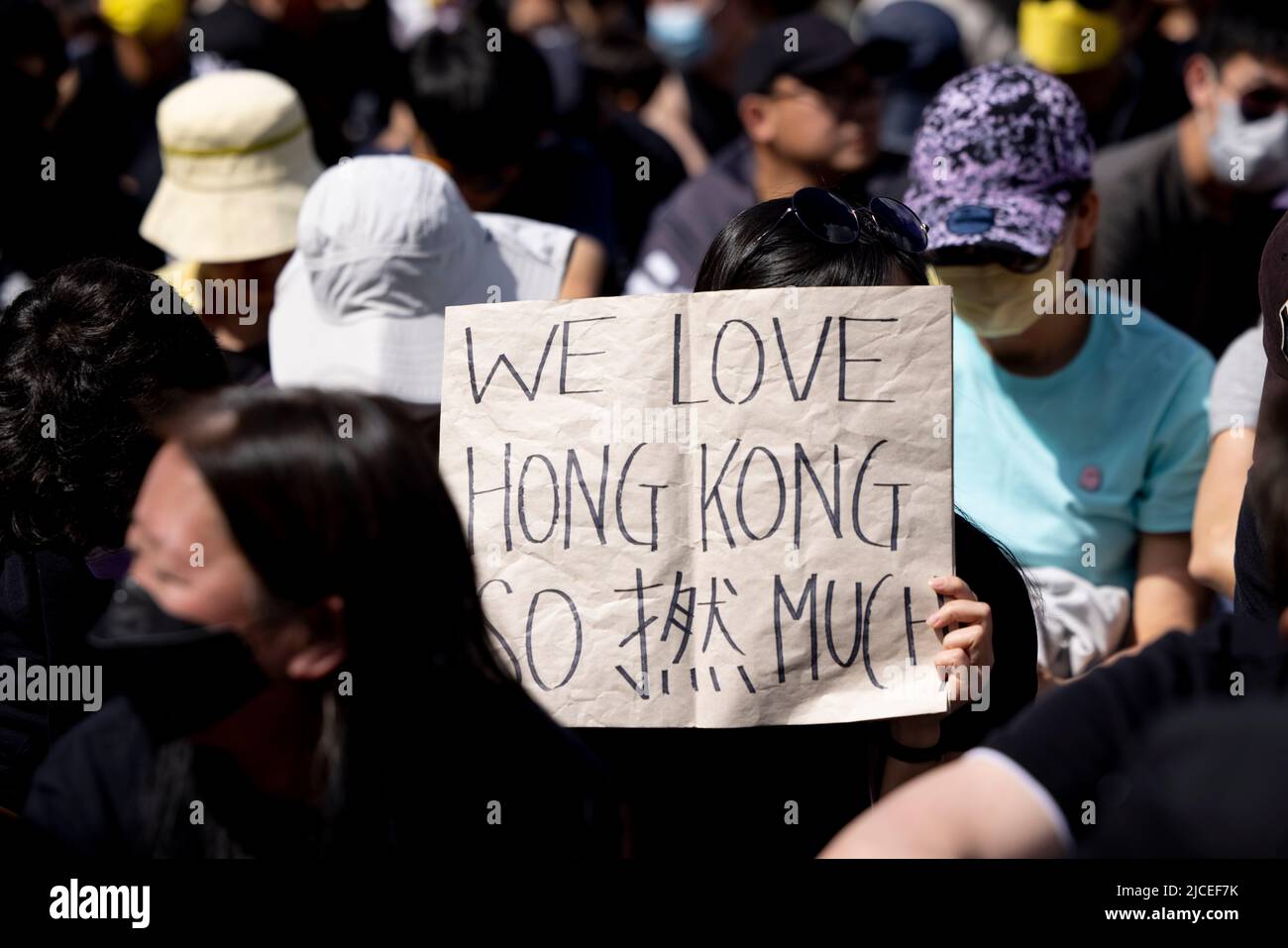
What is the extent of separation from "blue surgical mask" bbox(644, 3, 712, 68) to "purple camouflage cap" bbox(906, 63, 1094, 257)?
4260mm

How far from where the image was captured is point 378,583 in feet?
6.26

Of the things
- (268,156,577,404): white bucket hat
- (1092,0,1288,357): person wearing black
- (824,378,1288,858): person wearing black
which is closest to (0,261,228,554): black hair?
(268,156,577,404): white bucket hat

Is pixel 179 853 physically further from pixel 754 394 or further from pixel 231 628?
pixel 754 394

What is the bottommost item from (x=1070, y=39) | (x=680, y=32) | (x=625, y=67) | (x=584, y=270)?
(x=584, y=270)

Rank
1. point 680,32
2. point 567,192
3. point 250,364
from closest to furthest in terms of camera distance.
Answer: point 250,364
point 567,192
point 680,32

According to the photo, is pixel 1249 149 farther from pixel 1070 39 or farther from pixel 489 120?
pixel 489 120

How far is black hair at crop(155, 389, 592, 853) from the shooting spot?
187 cm

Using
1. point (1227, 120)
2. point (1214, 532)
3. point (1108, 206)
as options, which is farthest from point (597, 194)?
point (1214, 532)

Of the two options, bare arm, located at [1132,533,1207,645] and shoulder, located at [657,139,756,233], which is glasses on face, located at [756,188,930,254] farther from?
shoulder, located at [657,139,756,233]

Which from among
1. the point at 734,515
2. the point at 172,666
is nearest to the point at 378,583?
the point at 172,666

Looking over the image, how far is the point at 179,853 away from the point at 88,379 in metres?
1.07

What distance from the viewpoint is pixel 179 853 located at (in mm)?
1914

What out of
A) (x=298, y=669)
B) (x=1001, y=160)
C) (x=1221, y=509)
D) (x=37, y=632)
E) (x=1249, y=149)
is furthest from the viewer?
(x=1249, y=149)

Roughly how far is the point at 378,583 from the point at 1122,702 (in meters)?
0.86
